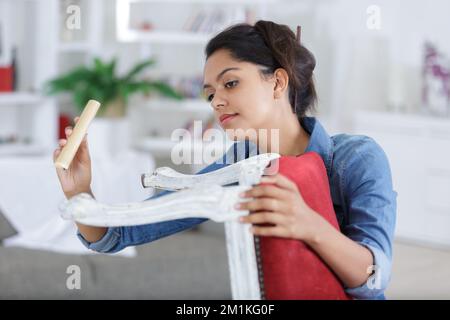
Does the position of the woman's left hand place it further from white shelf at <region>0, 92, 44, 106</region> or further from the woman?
white shelf at <region>0, 92, 44, 106</region>

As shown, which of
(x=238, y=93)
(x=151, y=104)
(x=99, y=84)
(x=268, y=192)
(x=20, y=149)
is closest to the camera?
(x=268, y=192)

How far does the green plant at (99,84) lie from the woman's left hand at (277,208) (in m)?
2.85

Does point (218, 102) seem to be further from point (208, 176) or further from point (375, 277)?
point (375, 277)

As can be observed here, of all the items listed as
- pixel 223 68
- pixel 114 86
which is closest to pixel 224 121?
pixel 223 68

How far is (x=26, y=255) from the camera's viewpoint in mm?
2766

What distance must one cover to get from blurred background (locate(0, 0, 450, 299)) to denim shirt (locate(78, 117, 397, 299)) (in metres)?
1.81

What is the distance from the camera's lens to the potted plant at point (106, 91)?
3514mm

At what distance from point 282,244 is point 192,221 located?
207 mm

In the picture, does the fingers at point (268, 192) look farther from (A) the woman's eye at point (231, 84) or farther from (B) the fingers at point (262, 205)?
(A) the woman's eye at point (231, 84)

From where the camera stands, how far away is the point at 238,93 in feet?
2.67

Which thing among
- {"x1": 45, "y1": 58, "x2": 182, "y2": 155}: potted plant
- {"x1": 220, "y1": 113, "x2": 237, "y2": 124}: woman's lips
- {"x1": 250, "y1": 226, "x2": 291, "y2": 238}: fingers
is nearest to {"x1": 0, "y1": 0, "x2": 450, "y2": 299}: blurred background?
{"x1": 45, "y1": 58, "x2": 182, "y2": 155}: potted plant

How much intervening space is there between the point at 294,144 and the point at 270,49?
0.11 m

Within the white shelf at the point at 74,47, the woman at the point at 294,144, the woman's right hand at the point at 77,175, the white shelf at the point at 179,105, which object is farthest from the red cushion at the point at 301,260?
the white shelf at the point at 74,47

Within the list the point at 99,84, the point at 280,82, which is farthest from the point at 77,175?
the point at 99,84
